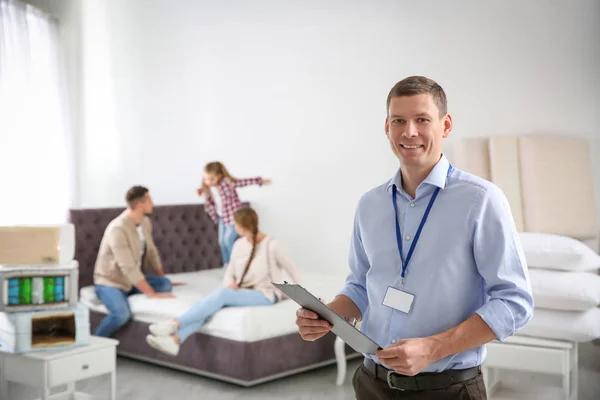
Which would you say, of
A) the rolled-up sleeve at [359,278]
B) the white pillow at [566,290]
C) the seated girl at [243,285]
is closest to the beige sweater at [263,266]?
the seated girl at [243,285]

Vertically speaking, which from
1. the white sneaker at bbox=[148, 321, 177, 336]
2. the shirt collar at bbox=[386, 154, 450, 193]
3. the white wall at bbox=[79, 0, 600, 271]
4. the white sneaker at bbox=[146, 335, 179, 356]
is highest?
the white wall at bbox=[79, 0, 600, 271]

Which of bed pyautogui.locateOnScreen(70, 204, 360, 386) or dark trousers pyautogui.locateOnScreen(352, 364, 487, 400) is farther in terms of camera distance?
bed pyautogui.locateOnScreen(70, 204, 360, 386)

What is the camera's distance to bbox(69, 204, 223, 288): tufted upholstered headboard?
5.98m

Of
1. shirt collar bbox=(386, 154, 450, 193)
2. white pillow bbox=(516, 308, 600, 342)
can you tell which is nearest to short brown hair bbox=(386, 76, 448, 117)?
shirt collar bbox=(386, 154, 450, 193)

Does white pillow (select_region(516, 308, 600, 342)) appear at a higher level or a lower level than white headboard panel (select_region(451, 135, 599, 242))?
lower

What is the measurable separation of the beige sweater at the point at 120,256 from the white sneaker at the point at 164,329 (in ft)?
2.16

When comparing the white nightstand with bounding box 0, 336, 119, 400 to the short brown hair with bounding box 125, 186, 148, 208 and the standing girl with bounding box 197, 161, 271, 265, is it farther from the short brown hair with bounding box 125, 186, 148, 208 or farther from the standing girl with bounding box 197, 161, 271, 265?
the standing girl with bounding box 197, 161, 271, 265

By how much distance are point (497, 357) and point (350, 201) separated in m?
2.28

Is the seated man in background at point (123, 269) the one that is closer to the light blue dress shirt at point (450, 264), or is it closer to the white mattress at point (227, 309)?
the white mattress at point (227, 309)

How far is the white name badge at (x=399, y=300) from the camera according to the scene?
1.74 metres

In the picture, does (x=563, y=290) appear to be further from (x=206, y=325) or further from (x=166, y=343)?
(x=166, y=343)

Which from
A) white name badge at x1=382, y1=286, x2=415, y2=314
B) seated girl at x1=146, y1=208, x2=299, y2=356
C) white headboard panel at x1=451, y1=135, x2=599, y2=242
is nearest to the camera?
white name badge at x1=382, y1=286, x2=415, y2=314

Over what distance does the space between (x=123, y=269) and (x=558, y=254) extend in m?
3.17

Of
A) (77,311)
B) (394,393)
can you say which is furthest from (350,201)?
(394,393)
